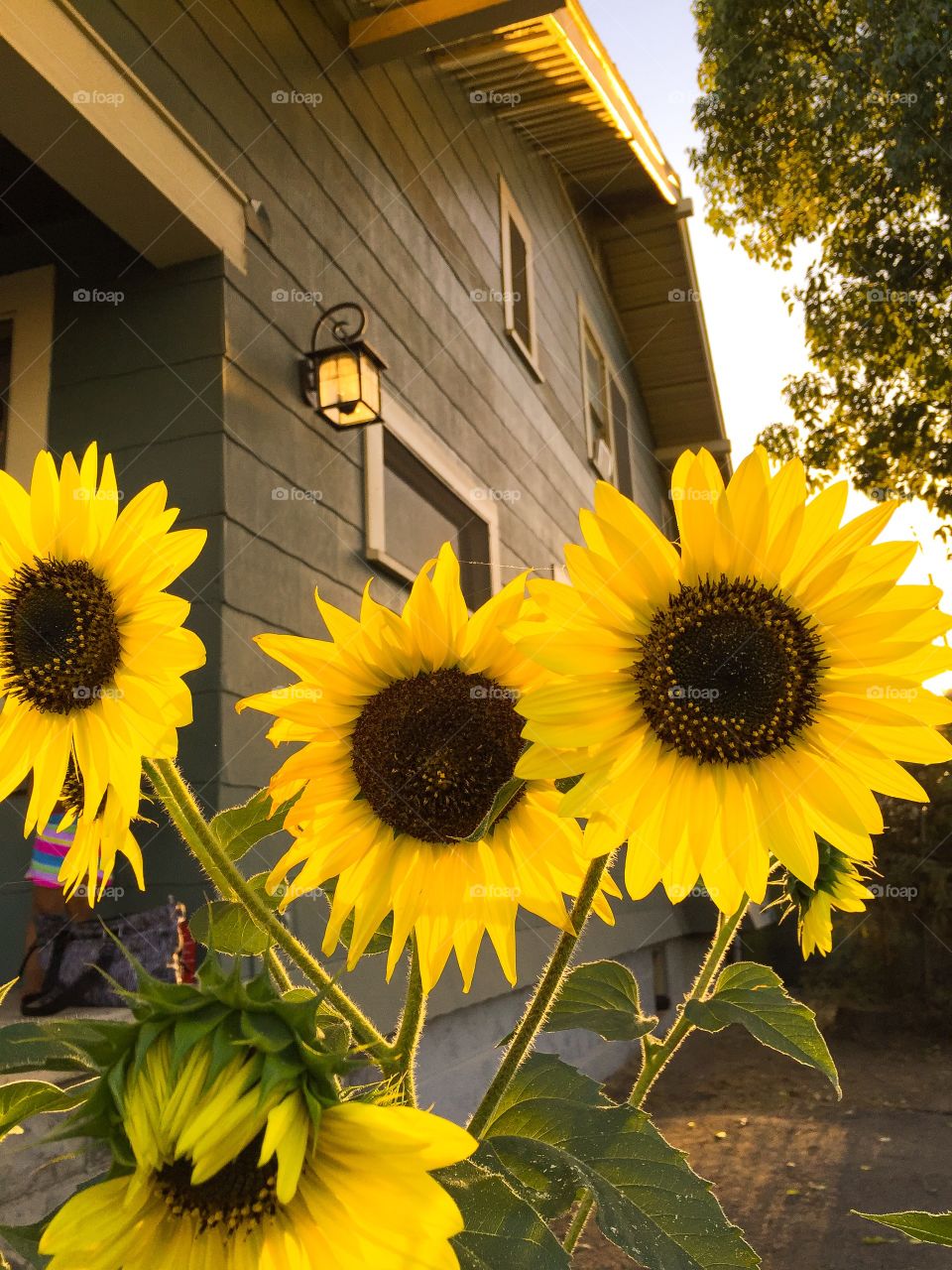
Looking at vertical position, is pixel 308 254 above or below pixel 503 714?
above

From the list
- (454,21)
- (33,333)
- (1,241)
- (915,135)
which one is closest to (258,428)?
(33,333)

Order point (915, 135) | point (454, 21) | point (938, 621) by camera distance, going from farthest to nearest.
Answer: point (915, 135)
point (454, 21)
point (938, 621)

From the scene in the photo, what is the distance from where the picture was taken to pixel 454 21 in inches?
229

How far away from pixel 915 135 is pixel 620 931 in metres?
A: 9.05

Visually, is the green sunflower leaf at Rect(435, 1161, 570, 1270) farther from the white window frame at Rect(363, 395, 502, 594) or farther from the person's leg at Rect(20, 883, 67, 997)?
the white window frame at Rect(363, 395, 502, 594)

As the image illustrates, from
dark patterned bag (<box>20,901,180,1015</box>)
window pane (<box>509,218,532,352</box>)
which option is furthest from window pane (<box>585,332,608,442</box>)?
dark patterned bag (<box>20,901,180,1015</box>)

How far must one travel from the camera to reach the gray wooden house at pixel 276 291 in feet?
12.3

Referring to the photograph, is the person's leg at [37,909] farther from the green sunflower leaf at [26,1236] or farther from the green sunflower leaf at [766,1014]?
the green sunflower leaf at [26,1236]

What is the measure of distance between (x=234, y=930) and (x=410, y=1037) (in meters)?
0.20

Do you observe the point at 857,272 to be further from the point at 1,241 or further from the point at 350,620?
the point at 350,620

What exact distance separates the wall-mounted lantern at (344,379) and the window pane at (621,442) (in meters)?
7.35

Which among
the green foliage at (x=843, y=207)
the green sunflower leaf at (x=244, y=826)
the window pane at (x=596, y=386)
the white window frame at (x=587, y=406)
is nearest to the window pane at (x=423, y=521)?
the white window frame at (x=587, y=406)

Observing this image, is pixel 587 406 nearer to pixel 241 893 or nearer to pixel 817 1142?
pixel 817 1142

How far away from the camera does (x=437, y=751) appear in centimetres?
83
